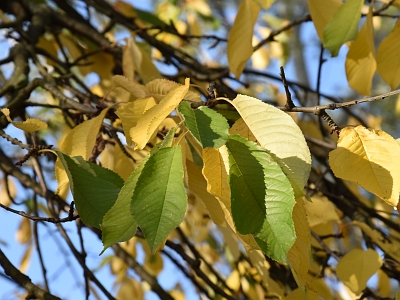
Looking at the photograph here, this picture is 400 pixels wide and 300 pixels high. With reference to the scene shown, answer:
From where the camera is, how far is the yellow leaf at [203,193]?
622 mm

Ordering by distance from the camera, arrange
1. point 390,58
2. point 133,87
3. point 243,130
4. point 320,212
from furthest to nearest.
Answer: point 320,212 < point 390,58 < point 133,87 < point 243,130

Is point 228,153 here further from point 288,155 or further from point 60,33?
point 60,33

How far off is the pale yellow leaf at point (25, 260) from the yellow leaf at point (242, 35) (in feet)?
3.68

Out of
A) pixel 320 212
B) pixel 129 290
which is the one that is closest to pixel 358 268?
pixel 320 212

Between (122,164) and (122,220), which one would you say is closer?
(122,220)

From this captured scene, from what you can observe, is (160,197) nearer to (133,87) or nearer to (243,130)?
(243,130)

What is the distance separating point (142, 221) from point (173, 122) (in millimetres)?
362

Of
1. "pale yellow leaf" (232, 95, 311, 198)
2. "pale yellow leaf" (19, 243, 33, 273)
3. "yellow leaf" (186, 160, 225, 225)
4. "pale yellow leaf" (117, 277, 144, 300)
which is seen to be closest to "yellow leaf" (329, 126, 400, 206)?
"pale yellow leaf" (232, 95, 311, 198)

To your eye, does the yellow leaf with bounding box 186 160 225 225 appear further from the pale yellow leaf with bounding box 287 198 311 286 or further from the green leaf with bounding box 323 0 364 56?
the green leaf with bounding box 323 0 364 56

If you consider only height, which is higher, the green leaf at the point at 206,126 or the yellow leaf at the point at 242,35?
the yellow leaf at the point at 242,35

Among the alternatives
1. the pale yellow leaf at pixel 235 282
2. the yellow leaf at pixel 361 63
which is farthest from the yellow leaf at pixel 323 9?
the pale yellow leaf at pixel 235 282

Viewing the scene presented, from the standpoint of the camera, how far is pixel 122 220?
1.63ft

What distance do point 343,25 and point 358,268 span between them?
15.2 inches

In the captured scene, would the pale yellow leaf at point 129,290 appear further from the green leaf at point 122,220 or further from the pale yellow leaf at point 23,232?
the green leaf at point 122,220
